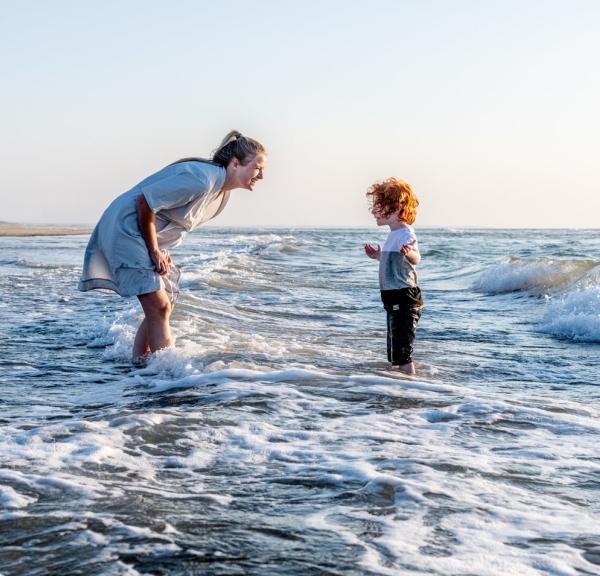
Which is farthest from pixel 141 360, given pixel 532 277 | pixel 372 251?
pixel 532 277

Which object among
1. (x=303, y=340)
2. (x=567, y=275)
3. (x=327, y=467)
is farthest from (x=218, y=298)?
(x=327, y=467)

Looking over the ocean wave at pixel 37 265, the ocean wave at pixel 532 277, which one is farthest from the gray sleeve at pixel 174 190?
the ocean wave at pixel 37 265

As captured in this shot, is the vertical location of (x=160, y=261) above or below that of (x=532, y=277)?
above

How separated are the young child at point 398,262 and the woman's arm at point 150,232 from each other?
151 cm

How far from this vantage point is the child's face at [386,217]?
6297 mm

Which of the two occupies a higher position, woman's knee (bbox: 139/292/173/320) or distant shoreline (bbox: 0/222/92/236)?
distant shoreline (bbox: 0/222/92/236)

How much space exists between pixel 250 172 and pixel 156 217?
2.50 feet

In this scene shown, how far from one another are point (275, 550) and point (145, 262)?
10.9 feet

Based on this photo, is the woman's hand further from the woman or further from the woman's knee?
the woman's knee

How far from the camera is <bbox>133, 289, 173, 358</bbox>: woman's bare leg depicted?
19.4ft

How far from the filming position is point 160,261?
18.8 ft

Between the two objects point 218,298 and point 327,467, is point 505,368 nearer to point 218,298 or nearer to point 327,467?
point 327,467

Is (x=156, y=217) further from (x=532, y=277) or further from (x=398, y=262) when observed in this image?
(x=532, y=277)

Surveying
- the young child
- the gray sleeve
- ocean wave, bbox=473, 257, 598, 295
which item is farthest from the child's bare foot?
ocean wave, bbox=473, 257, 598, 295
